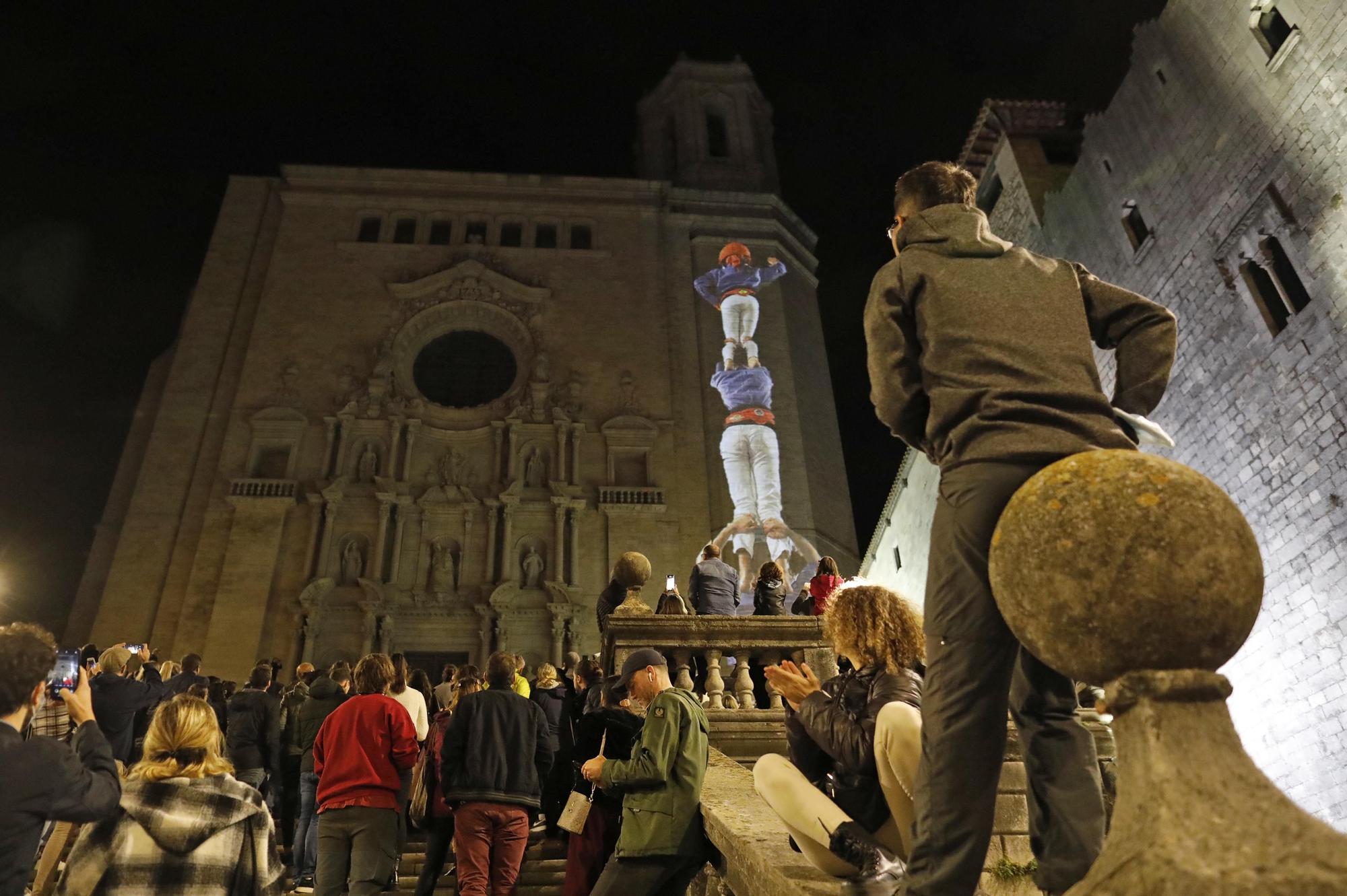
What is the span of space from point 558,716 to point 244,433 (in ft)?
62.5

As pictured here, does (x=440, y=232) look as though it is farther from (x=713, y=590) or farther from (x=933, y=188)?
(x=933, y=188)

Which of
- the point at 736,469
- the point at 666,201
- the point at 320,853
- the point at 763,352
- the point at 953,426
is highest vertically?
the point at 666,201

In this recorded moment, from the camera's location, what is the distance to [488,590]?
2181 centimetres

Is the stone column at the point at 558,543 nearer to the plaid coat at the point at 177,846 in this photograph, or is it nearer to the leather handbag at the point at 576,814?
the leather handbag at the point at 576,814

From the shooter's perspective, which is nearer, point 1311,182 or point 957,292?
point 957,292

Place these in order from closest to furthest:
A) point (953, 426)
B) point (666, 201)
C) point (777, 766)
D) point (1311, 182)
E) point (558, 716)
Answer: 1. point (953, 426)
2. point (777, 766)
3. point (558, 716)
4. point (1311, 182)
5. point (666, 201)

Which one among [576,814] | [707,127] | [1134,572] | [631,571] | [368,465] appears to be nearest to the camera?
[1134,572]

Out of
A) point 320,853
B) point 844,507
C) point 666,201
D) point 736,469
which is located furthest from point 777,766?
point 666,201

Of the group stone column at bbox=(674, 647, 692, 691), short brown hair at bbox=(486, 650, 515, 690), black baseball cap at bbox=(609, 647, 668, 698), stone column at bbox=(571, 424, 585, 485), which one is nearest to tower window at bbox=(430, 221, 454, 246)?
stone column at bbox=(571, 424, 585, 485)

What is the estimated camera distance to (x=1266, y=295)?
10.5 metres

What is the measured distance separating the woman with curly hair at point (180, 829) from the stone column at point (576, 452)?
65.8 ft

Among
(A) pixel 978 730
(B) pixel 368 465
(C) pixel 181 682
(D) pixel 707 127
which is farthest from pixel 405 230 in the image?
(A) pixel 978 730

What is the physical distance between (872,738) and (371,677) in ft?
12.1

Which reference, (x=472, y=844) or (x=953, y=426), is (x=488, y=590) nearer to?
(x=472, y=844)
